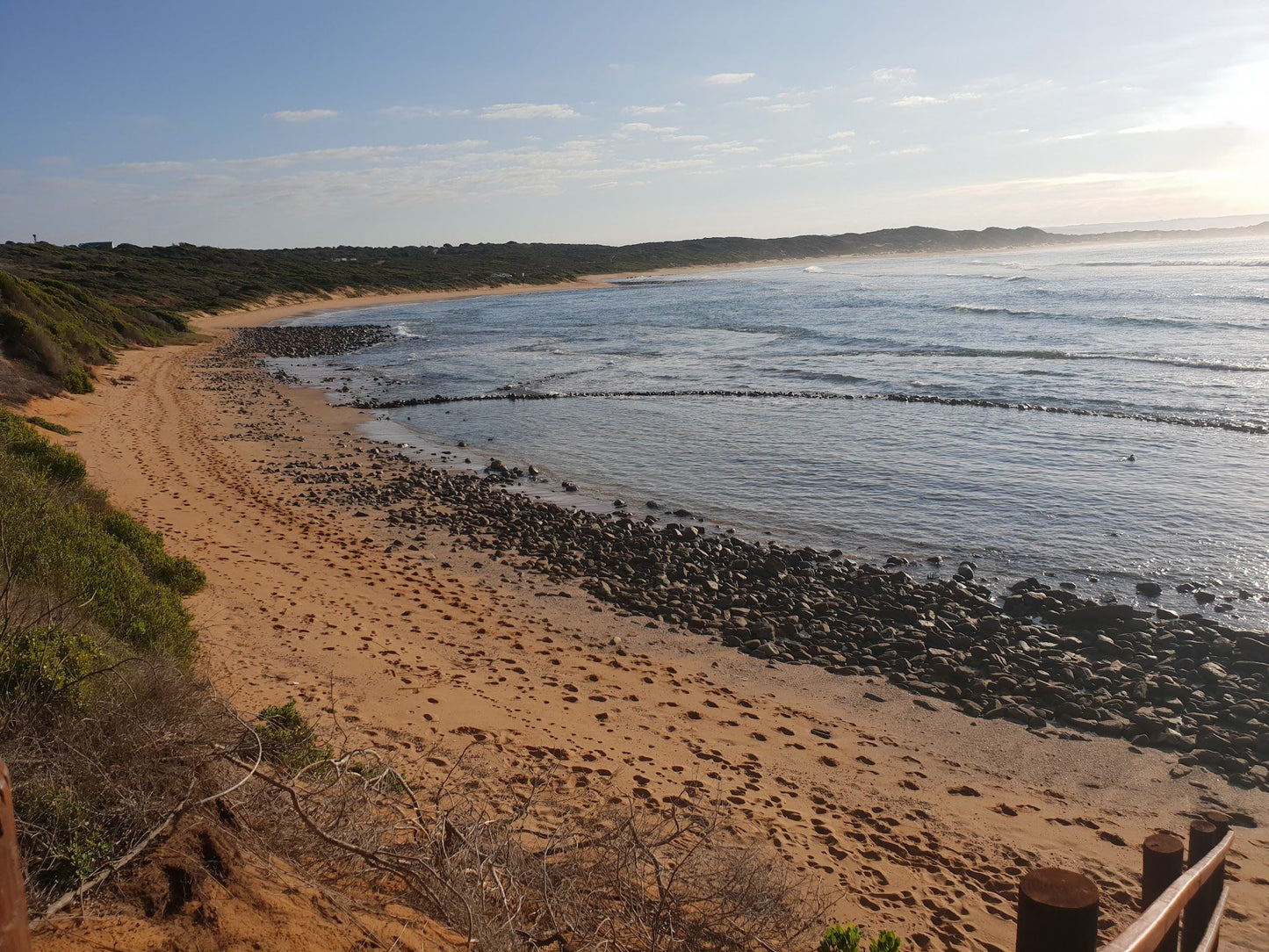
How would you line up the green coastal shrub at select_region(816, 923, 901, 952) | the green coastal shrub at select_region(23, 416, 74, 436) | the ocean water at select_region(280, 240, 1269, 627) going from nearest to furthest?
the green coastal shrub at select_region(816, 923, 901, 952)
the ocean water at select_region(280, 240, 1269, 627)
the green coastal shrub at select_region(23, 416, 74, 436)

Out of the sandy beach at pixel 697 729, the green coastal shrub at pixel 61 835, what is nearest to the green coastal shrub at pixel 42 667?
the green coastal shrub at pixel 61 835

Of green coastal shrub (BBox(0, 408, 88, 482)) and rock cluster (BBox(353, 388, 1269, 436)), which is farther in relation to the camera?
rock cluster (BBox(353, 388, 1269, 436))

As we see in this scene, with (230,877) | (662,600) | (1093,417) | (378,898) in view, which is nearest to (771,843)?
(378,898)

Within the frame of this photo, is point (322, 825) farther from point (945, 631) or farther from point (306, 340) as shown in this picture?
point (306, 340)

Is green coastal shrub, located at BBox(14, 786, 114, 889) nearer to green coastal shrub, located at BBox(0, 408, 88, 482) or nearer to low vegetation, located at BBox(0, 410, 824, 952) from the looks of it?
low vegetation, located at BBox(0, 410, 824, 952)

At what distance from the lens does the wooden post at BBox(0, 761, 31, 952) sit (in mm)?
1453

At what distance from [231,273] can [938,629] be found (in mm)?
76450

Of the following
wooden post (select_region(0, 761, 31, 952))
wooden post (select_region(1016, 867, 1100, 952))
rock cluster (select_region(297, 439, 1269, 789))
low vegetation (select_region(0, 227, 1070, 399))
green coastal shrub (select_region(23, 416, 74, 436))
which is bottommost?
rock cluster (select_region(297, 439, 1269, 789))

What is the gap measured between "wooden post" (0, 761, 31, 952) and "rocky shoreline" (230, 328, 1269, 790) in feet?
24.2

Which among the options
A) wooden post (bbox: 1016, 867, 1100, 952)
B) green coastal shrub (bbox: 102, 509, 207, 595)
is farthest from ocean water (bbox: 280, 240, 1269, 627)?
wooden post (bbox: 1016, 867, 1100, 952)

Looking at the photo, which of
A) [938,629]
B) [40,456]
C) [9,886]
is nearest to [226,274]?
[40,456]

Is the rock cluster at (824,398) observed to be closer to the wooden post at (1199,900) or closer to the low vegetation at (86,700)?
the low vegetation at (86,700)

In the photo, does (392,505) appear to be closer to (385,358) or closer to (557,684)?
(557,684)

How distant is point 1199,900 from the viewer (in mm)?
3416
